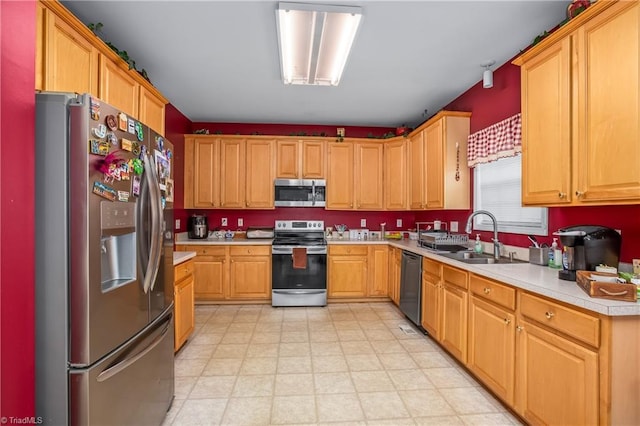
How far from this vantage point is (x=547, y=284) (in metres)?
1.64

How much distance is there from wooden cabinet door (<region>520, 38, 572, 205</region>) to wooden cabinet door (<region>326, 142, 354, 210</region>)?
2652 millimetres

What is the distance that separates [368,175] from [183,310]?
3112 mm

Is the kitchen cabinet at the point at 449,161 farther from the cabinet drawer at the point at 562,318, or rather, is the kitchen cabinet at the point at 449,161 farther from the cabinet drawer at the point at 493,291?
the cabinet drawer at the point at 562,318

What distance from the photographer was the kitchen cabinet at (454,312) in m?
2.38

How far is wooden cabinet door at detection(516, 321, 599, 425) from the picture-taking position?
1.36 metres

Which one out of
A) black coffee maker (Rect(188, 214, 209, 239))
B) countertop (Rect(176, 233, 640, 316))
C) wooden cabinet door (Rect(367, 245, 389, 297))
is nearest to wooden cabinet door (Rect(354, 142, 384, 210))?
wooden cabinet door (Rect(367, 245, 389, 297))

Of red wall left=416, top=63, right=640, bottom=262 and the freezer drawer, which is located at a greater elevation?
red wall left=416, top=63, right=640, bottom=262

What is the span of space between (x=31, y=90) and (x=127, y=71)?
1218 millimetres

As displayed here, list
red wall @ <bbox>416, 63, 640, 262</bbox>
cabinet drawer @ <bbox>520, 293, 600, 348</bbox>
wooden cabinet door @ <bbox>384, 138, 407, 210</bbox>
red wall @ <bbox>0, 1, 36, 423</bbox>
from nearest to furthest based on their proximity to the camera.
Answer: red wall @ <bbox>0, 1, 36, 423</bbox> < cabinet drawer @ <bbox>520, 293, 600, 348</bbox> < red wall @ <bbox>416, 63, 640, 262</bbox> < wooden cabinet door @ <bbox>384, 138, 407, 210</bbox>

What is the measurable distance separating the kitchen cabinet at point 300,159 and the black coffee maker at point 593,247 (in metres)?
3.26

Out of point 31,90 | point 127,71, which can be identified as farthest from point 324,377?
point 127,71

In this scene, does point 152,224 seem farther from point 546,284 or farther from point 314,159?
point 314,159

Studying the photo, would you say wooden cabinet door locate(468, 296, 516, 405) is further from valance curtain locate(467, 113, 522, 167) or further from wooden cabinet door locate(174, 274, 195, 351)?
wooden cabinet door locate(174, 274, 195, 351)

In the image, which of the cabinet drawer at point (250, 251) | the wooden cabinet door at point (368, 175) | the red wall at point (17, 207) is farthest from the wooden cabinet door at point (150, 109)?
the wooden cabinet door at point (368, 175)
